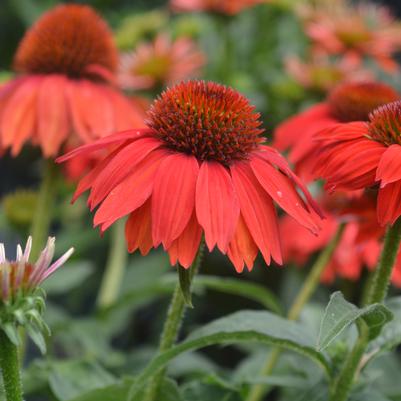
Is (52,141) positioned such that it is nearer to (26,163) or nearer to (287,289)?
(287,289)

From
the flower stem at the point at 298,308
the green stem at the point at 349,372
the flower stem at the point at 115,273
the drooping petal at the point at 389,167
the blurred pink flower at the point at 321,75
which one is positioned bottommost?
the flower stem at the point at 115,273

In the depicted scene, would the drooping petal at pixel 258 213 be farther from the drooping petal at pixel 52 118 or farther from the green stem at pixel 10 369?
the drooping petal at pixel 52 118

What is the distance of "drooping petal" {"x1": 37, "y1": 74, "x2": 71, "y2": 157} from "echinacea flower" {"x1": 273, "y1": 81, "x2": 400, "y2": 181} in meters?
0.27

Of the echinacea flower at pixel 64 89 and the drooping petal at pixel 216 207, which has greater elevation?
the drooping petal at pixel 216 207

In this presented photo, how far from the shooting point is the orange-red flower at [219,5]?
1.84 meters

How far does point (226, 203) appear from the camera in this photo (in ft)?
2.26

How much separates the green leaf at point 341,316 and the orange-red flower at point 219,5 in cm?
118

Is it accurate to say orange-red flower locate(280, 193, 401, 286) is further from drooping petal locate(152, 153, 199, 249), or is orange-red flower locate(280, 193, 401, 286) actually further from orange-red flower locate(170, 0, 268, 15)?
orange-red flower locate(170, 0, 268, 15)

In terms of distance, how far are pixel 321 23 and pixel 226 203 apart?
1.20 meters

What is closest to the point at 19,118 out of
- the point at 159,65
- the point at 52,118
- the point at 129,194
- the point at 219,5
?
the point at 52,118

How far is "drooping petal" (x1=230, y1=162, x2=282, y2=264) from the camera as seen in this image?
0.69 metres

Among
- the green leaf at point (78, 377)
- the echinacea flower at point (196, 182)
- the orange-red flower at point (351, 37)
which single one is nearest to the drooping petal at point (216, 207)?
the echinacea flower at point (196, 182)

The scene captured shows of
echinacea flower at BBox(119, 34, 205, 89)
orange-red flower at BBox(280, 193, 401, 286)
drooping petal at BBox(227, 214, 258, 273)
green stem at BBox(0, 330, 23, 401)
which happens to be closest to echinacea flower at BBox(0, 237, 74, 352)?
green stem at BBox(0, 330, 23, 401)

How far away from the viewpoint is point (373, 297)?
0.78m
